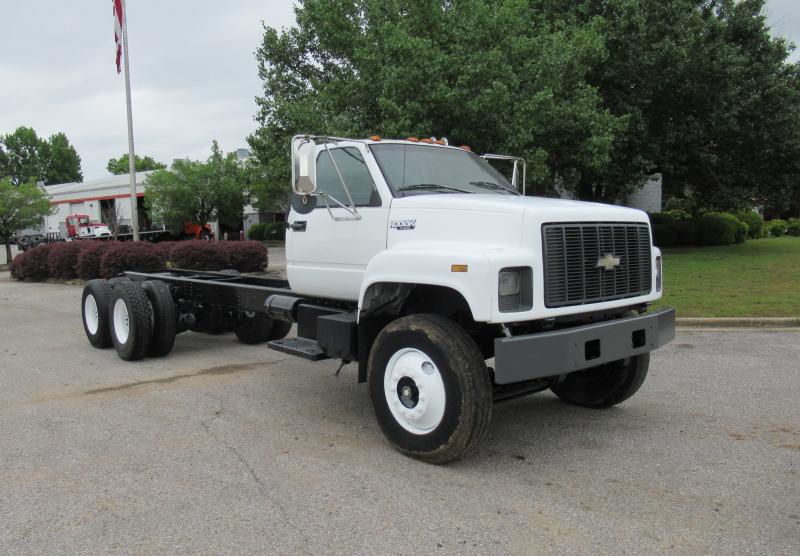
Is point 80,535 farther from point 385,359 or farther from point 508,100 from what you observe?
point 508,100

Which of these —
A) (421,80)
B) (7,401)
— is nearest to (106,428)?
(7,401)

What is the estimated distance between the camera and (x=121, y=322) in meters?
8.09

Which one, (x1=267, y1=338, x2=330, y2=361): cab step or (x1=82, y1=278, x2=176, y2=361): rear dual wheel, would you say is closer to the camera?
(x1=267, y1=338, x2=330, y2=361): cab step

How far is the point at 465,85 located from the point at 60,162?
381ft

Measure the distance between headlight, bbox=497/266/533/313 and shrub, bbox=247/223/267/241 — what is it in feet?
139

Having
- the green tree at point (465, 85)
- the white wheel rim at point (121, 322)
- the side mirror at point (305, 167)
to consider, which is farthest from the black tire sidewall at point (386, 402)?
the green tree at point (465, 85)

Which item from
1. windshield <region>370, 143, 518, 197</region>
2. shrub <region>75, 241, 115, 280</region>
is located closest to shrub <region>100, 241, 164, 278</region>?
shrub <region>75, 241, 115, 280</region>

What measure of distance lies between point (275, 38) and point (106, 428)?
18688 mm

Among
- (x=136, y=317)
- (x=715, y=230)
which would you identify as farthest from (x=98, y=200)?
(x=136, y=317)

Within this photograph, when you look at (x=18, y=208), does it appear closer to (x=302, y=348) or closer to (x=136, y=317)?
(x=136, y=317)

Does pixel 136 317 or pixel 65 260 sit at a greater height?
pixel 65 260

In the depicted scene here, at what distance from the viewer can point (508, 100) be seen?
13750mm

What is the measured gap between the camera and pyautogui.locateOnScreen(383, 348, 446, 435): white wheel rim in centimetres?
444

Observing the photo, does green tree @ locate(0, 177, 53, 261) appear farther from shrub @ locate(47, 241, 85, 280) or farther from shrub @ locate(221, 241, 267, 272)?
shrub @ locate(221, 241, 267, 272)
